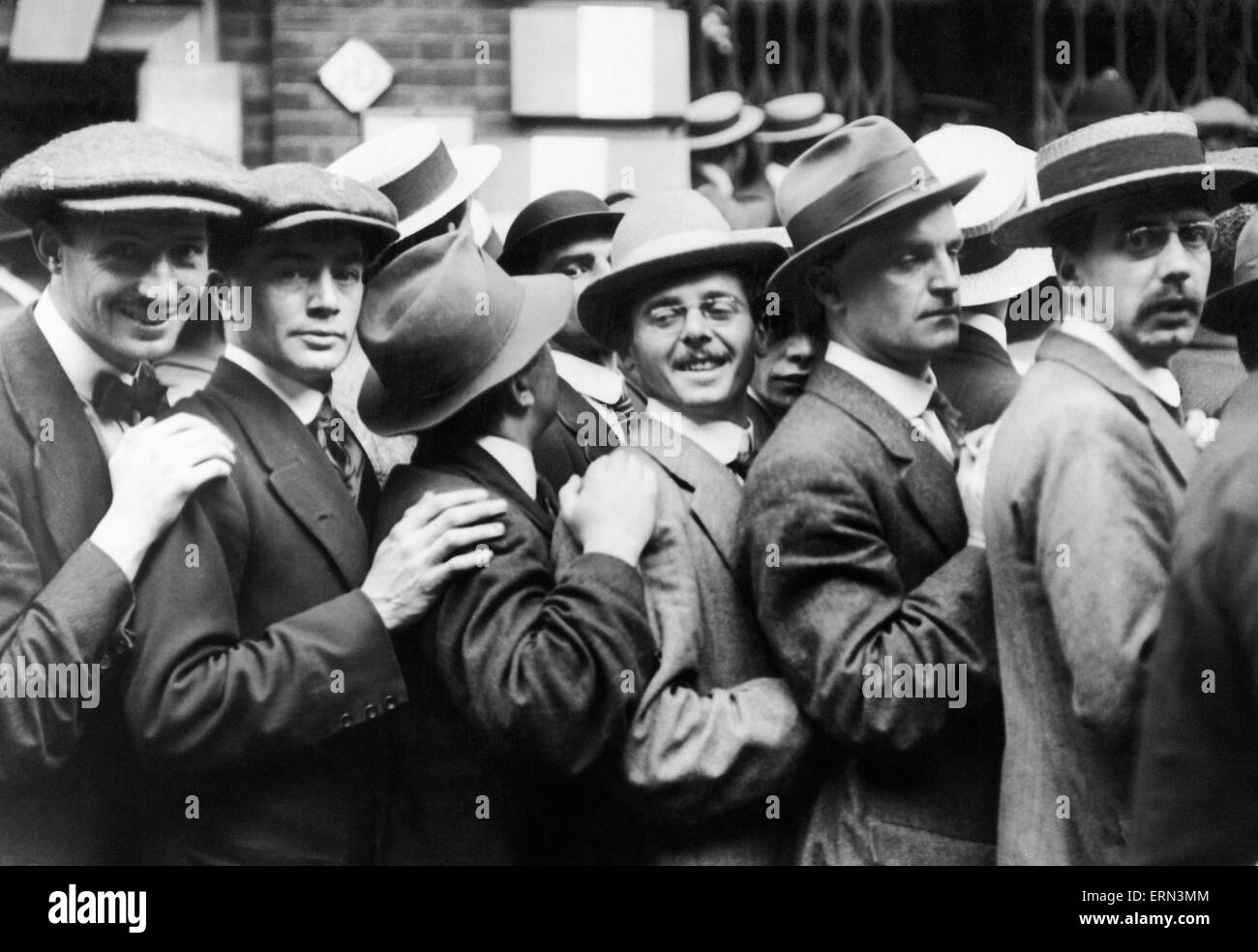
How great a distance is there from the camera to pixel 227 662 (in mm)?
4445

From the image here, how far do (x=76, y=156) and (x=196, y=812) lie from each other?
1527 millimetres

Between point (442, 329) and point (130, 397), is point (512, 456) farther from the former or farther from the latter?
point (130, 397)

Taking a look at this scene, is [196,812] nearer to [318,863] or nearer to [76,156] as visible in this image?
[318,863]

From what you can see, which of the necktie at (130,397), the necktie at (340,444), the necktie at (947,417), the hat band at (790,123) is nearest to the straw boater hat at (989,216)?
the necktie at (947,417)

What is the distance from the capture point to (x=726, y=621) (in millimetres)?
4602

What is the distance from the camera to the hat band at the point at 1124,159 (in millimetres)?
4641

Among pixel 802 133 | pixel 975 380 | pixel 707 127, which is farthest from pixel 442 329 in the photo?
pixel 802 133

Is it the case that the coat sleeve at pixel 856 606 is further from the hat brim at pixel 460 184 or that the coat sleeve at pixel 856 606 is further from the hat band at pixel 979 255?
the hat brim at pixel 460 184

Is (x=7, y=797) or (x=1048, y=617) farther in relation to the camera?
(x=7, y=797)

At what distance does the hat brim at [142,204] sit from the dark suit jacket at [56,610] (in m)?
0.27

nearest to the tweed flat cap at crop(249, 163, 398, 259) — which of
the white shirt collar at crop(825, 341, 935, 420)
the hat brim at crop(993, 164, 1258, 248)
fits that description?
the white shirt collar at crop(825, 341, 935, 420)

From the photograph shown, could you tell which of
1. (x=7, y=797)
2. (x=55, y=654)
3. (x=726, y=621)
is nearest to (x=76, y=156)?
(x=55, y=654)

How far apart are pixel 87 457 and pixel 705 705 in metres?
1.49
